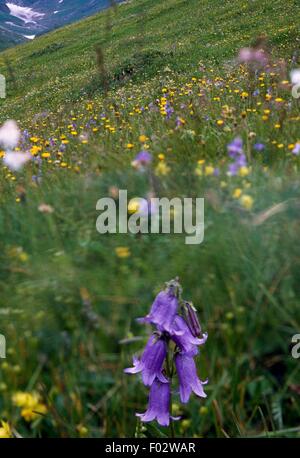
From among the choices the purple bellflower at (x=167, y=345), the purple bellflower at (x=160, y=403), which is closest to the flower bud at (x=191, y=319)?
the purple bellflower at (x=167, y=345)

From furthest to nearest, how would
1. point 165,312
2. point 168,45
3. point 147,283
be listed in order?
point 168,45 → point 147,283 → point 165,312

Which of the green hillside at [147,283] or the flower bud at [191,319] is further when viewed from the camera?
the green hillside at [147,283]

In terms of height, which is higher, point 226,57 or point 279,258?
point 226,57

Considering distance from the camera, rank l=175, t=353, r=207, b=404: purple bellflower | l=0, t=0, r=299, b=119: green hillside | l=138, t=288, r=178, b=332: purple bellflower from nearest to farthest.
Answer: l=138, t=288, r=178, b=332: purple bellflower < l=175, t=353, r=207, b=404: purple bellflower < l=0, t=0, r=299, b=119: green hillside

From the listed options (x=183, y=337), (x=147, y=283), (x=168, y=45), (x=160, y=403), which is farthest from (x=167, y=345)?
(x=168, y=45)

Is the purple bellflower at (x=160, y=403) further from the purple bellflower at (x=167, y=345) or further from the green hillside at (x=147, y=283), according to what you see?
the green hillside at (x=147, y=283)

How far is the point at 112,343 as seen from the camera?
9.23ft

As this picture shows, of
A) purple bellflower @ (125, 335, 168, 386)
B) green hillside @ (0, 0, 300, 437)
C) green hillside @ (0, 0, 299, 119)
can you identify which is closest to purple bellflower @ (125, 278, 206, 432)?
purple bellflower @ (125, 335, 168, 386)

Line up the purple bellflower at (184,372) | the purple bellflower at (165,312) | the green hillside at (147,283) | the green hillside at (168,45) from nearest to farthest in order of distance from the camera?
the purple bellflower at (165,312) → the purple bellflower at (184,372) → the green hillside at (147,283) → the green hillside at (168,45)

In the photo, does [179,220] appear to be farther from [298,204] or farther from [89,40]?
[89,40]

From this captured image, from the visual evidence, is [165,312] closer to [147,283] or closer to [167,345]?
[167,345]

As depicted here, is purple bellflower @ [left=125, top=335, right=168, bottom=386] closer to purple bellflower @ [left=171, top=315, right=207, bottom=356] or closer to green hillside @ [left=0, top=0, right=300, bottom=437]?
purple bellflower @ [left=171, top=315, right=207, bottom=356]

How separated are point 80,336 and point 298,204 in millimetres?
1690

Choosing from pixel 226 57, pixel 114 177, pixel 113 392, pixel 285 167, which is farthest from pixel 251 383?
pixel 226 57
